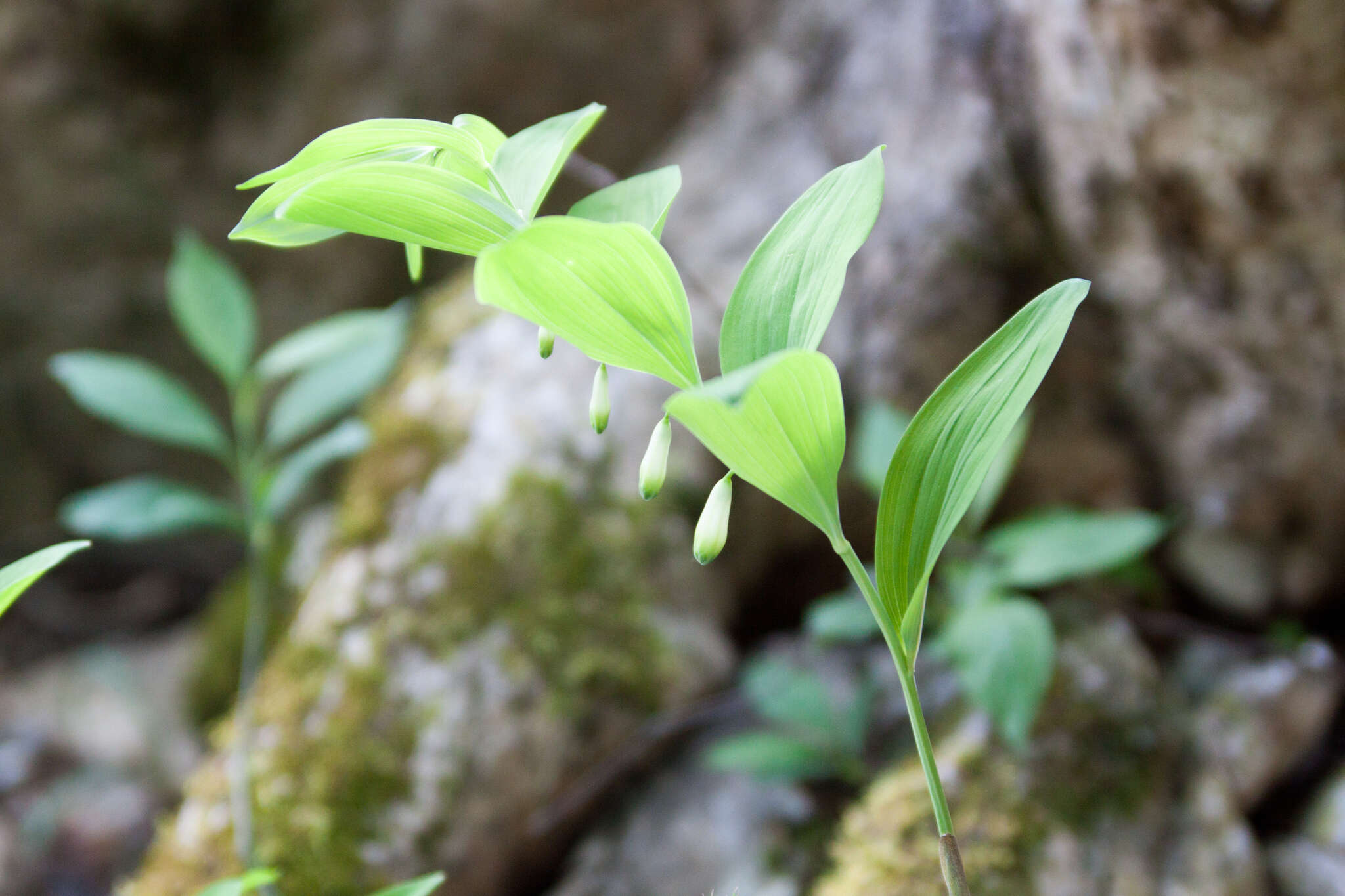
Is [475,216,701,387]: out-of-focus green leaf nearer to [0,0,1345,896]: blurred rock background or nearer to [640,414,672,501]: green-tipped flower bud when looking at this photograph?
[640,414,672,501]: green-tipped flower bud

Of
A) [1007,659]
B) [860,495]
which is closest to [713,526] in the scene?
[1007,659]

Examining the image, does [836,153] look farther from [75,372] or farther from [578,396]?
[75,372]

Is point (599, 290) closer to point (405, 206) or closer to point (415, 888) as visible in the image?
point (405, 206)

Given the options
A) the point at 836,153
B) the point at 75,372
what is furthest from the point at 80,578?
the point at 836,153

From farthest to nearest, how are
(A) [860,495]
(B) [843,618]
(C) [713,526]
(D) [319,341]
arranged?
(A) [860,495] < (D) [319,341] < (B) [843,618] < (C) [713,526]

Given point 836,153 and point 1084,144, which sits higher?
point 836,153

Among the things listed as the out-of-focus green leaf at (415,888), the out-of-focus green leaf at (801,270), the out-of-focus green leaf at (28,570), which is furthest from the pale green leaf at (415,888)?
the out-of-focus green leaf at (801,270)
